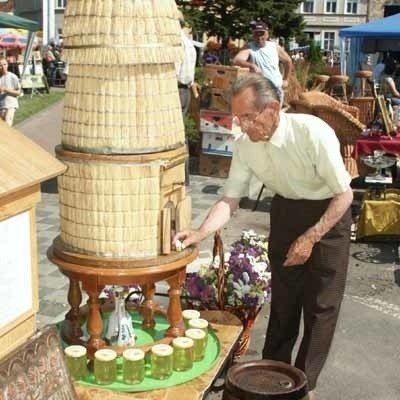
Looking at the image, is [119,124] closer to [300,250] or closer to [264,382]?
[300,250]

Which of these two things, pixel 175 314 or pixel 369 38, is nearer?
pixel 175 314

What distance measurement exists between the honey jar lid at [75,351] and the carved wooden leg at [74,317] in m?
0.18

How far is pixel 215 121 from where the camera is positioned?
8.87 meters

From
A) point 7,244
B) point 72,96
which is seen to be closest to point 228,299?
point 72,96

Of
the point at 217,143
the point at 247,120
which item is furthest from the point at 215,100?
the point at 247,120

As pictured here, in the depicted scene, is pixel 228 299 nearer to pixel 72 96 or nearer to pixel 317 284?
pixel 317 284

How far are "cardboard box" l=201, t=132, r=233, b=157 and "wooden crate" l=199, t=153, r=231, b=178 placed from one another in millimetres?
79

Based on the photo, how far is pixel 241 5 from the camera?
3800 cm

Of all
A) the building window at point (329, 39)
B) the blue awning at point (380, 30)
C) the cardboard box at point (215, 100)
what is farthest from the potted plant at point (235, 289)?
the building window at point (329, 39)

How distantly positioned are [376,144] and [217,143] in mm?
2358

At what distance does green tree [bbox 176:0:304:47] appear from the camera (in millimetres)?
37406

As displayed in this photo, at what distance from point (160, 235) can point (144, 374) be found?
609 mm

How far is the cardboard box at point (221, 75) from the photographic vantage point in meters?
8.38

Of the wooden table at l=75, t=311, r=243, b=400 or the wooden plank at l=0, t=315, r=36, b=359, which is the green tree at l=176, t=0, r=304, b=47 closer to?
the wooden table at l=75, t=311, r=243, b=400
